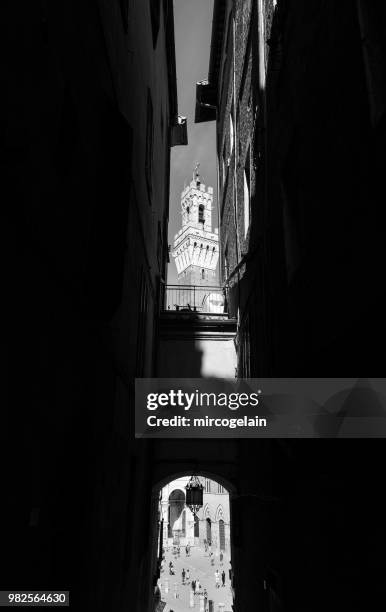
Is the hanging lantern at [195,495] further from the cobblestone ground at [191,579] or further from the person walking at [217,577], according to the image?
the person walking at [217,577]

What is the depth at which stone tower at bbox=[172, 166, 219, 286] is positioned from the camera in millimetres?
63750

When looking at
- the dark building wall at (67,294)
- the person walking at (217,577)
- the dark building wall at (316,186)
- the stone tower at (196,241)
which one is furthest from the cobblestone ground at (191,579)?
the stone tower at (196,241)

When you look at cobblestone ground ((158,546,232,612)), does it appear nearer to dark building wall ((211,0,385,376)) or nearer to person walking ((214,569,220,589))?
person walking ((214,569,220,589))

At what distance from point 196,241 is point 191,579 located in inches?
1764

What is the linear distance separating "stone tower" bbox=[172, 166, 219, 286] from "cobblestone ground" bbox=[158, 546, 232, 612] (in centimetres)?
3482

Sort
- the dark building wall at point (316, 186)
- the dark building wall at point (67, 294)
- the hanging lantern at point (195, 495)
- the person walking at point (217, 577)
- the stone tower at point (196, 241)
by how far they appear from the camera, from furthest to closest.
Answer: the stone tower at point (196, 241), the person walking at point (217, 577), the hanging lantern at point (195, 495), the dark building wall at point (316, 186), the dark building wall at point (67, 294)

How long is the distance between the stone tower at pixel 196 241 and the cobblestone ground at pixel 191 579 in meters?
34.8

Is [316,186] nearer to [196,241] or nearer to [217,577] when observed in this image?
[217,577]

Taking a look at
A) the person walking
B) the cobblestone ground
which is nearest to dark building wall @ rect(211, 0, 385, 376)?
the cobblestone ground

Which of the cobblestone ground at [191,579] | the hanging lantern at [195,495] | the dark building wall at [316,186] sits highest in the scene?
the dark building wall at [316,186]

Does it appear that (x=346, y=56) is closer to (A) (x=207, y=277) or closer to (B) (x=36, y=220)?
(B) (x=36, y=220)

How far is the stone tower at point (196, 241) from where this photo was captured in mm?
63750

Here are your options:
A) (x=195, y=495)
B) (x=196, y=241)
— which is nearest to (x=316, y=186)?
(x=195, y=495)

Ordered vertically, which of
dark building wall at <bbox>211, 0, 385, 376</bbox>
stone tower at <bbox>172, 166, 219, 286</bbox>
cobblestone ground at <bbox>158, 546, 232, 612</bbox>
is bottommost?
cobblestone ground at <bbox>158, 546, 232, 612</bbox>
